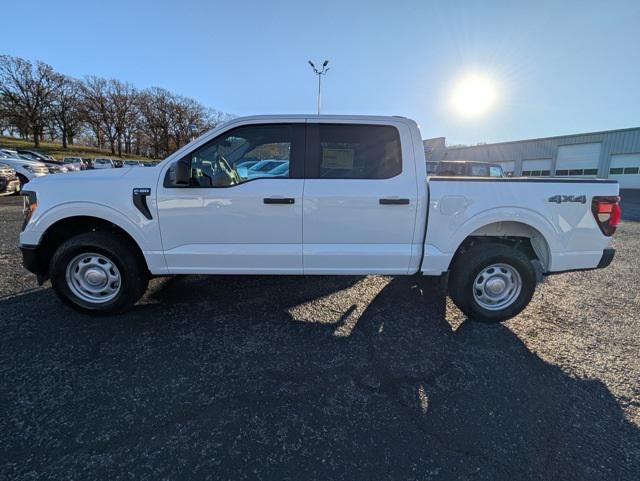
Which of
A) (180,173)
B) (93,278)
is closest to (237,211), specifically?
(180,173)

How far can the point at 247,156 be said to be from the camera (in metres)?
3.65

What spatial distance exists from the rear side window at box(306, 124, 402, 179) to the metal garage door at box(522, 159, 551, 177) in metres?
35.8

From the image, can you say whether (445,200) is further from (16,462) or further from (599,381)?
(16,462)

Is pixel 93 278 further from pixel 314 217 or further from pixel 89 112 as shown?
pixel 89 112

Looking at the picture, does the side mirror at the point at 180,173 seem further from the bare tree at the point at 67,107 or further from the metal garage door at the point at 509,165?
the bare tree at the point at 67,107

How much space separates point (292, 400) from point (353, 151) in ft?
7.67

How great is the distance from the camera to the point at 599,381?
2646 millimetres

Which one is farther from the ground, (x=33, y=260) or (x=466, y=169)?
(x=466, y=169)

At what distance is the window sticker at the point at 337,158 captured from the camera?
339cm

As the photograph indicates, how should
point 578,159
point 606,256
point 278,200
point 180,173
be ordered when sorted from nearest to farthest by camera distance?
point 180,173, point 278,200, point 606,256, point 578,159

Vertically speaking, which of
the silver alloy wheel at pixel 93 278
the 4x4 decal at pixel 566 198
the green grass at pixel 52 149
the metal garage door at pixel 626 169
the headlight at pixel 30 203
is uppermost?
the green grass at pixel 52 149

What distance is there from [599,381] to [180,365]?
10.9 feet

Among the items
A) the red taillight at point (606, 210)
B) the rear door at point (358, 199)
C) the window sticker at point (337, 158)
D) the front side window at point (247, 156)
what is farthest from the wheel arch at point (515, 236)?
the front side window at point (247, 156)

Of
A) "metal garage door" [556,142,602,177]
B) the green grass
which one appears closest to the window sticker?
"metal garage door" [556,142,602,177]
